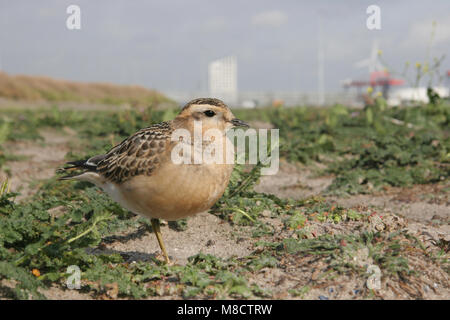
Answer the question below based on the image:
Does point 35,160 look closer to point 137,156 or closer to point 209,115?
point 137,156

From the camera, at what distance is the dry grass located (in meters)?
29.9

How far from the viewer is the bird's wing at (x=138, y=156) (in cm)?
330

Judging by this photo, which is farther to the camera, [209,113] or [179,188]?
[209,113]

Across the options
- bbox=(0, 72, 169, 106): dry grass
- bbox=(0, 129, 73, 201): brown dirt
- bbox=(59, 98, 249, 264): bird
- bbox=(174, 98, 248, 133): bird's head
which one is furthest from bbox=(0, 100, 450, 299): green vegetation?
bbox=(0, 72, 169, 106): dry grass

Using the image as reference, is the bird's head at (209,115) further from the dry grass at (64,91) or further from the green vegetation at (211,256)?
the dry grass at (64,91)

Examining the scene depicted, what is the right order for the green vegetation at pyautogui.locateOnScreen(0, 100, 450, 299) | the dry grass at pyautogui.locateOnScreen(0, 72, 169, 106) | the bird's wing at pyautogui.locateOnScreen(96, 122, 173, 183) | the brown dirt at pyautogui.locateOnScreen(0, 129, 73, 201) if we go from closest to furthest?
1. the green vegetation at pyautogui.locateOnScreen(0, 100, 450, 299)
2. the bird's wing at pyautogui.locateOnScreen(96, 122, 173, 183)
3. the brown dirt at pyautogui.locateOnScreen(0, 129, 73, 201)
4. the dry grass at pyautogui.locateOnScreen(0, 72, 169, 106)

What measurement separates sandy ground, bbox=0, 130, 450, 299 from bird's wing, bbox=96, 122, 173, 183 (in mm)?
748

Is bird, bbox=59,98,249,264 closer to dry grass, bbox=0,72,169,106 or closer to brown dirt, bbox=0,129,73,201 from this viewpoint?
brown dirt, bbox=0,129,73,201

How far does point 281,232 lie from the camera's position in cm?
418

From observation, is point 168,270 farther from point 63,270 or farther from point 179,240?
point 179,240

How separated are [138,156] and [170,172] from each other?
384 millimetres

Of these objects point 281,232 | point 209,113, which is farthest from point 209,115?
point 281,232

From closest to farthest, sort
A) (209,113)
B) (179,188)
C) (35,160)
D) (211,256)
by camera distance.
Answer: (179,188), (209,113), (211,256), (35,160)
